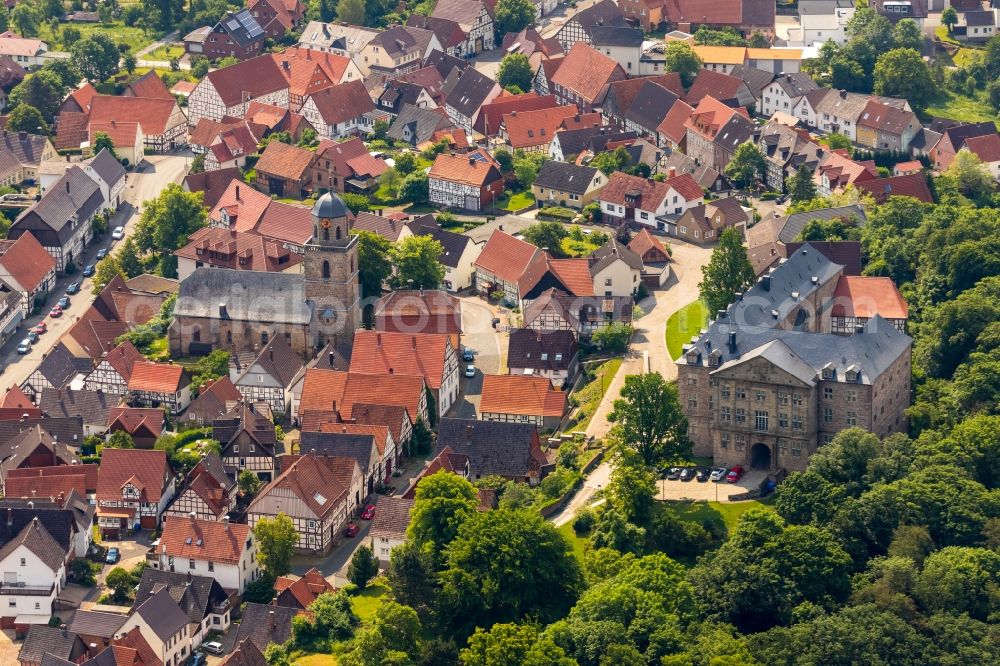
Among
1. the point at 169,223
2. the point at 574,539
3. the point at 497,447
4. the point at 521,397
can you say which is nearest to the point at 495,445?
the point at 497,447

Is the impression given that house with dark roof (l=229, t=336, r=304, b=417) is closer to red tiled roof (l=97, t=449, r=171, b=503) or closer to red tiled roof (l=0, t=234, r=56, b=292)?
red tiled roof (l=97, t=449, r=171, b=503)

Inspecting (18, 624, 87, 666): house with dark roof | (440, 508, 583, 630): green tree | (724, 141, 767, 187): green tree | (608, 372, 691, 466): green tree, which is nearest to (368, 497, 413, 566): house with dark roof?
(440, 508, 583, 630): green tree

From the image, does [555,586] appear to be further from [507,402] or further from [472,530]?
[507,402]

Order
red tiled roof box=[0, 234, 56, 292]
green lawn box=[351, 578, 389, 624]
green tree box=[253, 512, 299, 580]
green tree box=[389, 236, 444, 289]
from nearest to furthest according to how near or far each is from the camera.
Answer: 1. green lawn box=[351, 578, 389, 624]
2. green tree box=[253, 512, 299, 580]
3. green tree box=[389, 236, 444, 289]
4. red tiled roof box=[0, 234, 56, 292]

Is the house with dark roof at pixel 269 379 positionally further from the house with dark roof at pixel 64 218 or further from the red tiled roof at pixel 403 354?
the house with dark roof at pixel 64 218

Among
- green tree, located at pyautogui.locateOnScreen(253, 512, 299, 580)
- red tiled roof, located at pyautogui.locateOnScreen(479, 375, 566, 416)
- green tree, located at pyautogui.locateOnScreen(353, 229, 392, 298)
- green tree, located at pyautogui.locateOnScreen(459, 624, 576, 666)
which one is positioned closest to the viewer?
green tree, located at pyautogui.locateOnScreen(459, 624, 576, 666)

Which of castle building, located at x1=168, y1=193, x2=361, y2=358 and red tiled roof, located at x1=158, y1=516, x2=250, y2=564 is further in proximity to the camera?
castle building, located at x1=168, y1=193, x2=361, y2=358

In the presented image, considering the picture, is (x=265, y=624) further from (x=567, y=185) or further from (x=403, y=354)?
(x=567, y=185)
